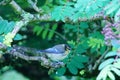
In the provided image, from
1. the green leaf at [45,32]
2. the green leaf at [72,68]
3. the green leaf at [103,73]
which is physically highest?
the green leaf at [45,32]

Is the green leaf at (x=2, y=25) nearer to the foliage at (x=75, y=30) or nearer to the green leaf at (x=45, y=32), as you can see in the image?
the foliage at (x=75, y=30)

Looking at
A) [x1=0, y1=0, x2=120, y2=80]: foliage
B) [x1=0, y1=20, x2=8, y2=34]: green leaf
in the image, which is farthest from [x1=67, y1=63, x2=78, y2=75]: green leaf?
[x1=0, y1=20, x2=8, y2=34]: green leaf

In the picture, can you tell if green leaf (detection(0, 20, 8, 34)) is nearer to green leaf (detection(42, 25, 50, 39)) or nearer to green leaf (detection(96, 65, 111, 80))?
green leaf (detection(96, 65, 111, 80))

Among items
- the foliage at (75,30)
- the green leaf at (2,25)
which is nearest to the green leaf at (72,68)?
the foliage at (75,30)

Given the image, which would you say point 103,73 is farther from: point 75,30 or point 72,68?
point 75,30

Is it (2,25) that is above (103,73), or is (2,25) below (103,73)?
above

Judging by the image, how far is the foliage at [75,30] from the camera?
1404 millimetres

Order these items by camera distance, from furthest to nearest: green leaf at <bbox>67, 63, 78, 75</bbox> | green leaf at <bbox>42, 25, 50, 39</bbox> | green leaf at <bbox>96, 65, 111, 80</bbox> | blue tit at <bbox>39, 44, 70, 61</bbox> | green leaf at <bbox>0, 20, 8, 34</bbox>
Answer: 1. green leaf at <bbox>42, 25, 50, 39</bbox>
2. green leaf at <bbox>67, 63, 78, 75</bbox>
3. blue tit at <bbox>39, 44, 70, 61</bbox>
4. green leaf at <bbox>0, 20, 8, 34</bbox>
5. green leaf at <bbox>96, 65, 111, 80</bbox>

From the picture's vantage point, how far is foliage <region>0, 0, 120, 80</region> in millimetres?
1404

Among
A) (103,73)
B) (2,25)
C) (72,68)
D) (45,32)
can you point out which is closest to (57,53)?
(72,68)

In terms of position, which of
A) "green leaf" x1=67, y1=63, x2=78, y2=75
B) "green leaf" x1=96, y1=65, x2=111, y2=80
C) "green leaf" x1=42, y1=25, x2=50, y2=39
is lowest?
"green leaf" x1=96, y1=65, x2=111, y2=80

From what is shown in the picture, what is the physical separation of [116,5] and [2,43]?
0.43 metres

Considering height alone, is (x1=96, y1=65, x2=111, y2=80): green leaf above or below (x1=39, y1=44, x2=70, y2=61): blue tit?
below

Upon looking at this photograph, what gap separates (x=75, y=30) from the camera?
6.78 feet
